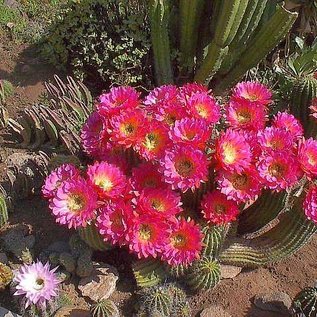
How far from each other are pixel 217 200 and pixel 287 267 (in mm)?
748

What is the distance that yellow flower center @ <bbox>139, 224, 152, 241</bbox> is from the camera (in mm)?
2801

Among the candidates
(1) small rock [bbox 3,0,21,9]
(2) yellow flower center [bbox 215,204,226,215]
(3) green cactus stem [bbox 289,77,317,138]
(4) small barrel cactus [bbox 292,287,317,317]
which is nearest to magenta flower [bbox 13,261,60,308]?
(2) yellow flower center [bbox 215,204,226,215]

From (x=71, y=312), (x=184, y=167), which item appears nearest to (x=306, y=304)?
(x=184, y=167)

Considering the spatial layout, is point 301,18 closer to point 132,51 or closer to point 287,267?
point 132,51

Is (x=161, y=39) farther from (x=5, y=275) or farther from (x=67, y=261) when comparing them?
(x=5, y=275)

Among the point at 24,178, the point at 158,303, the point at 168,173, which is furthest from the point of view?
the point at 24,178

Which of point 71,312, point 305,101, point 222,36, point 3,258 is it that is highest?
point 222,36

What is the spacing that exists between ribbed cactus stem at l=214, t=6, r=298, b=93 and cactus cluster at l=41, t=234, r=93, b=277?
1817 millimetres

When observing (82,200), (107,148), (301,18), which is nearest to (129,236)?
(82,200)

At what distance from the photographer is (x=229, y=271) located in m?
3.24

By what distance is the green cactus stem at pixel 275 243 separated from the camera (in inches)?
117

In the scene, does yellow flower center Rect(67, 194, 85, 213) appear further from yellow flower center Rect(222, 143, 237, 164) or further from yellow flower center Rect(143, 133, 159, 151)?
yellow flower center Rect(222, 143, 237, 164)

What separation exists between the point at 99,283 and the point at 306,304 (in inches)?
41.7

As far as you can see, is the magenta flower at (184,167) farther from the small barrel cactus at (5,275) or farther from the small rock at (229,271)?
the small barrel cactus at (5,275)
